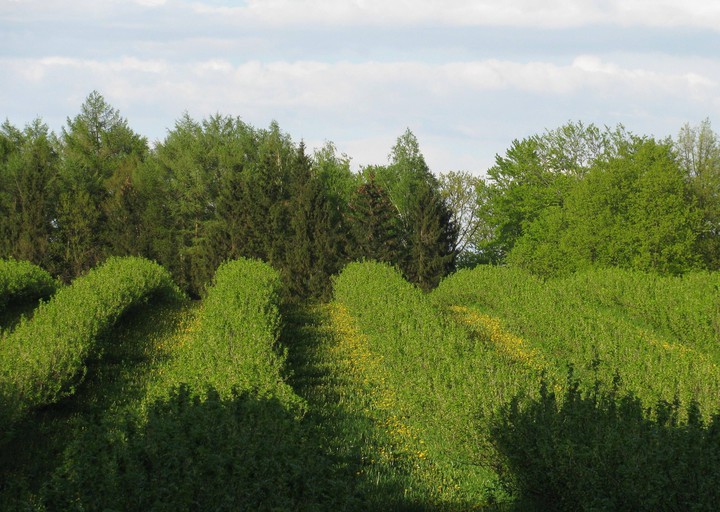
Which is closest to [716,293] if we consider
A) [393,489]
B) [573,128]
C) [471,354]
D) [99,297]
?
[471,354]

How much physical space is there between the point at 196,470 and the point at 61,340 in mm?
13217

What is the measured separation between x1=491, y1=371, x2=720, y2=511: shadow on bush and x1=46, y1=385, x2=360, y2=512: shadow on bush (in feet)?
11.4

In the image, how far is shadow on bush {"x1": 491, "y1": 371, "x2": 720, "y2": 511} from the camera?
9.41 metres

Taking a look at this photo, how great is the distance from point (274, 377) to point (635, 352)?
8.92 meters

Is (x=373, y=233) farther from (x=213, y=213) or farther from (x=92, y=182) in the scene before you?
(x=92, y=182)

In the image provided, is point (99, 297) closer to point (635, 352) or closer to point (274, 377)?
point (274, 377)

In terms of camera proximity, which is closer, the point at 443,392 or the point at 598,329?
the point at 443,392

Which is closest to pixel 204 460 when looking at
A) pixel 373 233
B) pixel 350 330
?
pixel 350 330

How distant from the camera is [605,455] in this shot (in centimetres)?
1015

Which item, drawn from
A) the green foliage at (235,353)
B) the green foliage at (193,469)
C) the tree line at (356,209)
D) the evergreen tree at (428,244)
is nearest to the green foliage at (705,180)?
the tree line at (356,209)

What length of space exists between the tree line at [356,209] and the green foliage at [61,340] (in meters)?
17.5

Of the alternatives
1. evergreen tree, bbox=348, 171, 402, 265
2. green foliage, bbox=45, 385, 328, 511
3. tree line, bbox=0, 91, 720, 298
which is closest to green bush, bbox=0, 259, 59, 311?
tree line, bbox=0, 91, 720, 298

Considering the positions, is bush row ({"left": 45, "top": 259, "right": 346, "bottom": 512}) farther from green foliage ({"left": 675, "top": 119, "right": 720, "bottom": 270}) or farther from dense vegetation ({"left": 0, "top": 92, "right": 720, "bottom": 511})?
green foliage ({"left": 675, "top": 119, "right": 720, "bottom": 270})

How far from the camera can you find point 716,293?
28500mm
